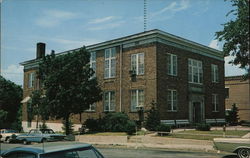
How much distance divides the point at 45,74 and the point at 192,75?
1555cm

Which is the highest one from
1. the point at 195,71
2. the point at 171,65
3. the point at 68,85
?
the point at 171,65

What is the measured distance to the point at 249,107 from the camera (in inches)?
1881

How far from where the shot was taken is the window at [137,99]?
2925 centimetres

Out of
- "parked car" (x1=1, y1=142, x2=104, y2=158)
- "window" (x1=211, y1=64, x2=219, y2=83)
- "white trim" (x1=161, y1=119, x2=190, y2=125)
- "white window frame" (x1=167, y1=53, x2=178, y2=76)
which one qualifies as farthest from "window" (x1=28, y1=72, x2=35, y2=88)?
"parked car" (x1=1, y1=142, x2=104, y2=158)

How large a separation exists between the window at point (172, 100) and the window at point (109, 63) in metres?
6.67

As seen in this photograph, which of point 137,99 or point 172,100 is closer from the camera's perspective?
point 137,99

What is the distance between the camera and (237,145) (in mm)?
11914

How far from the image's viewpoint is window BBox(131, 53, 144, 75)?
29.7 m

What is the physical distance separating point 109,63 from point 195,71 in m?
9.55

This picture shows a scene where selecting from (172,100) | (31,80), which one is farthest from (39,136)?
(31,80)

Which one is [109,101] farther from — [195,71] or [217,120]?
[217,120]

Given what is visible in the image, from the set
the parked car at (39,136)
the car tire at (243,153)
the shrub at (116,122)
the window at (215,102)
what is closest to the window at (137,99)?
the shrub at (116,122)

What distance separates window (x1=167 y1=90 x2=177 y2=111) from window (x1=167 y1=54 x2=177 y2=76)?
1890 mm

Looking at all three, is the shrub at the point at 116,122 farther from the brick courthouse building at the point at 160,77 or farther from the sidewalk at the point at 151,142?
the sidewalk at the point at 151,142
